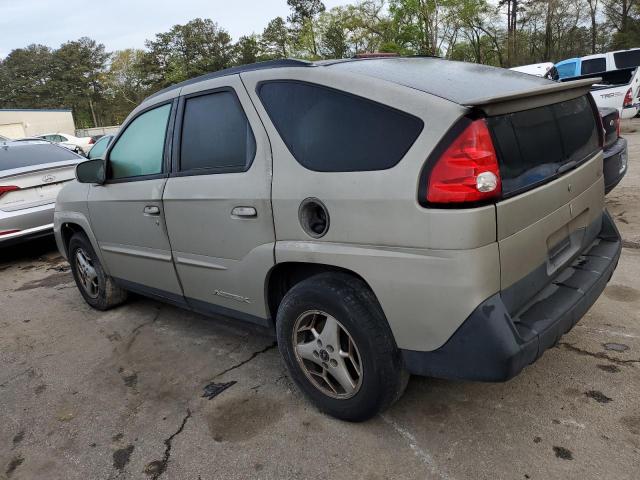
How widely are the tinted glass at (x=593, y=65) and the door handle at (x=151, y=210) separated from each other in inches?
750

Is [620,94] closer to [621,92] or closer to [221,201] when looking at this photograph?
[621,92]

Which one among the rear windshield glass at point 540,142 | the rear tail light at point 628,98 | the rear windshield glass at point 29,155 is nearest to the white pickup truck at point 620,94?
the rear tail light at point 628,98

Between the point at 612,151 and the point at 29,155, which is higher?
the point at 29,155

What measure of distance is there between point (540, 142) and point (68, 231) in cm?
411

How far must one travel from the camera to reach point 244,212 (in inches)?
102

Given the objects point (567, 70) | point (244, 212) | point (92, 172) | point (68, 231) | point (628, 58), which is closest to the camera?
point (244, 212)

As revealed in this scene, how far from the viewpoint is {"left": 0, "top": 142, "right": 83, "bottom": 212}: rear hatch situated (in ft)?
20.0

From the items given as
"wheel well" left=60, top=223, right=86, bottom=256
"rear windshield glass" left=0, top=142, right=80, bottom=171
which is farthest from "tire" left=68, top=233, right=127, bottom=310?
"rear windshield glass" left=0, top=142, right=80, bottom=171

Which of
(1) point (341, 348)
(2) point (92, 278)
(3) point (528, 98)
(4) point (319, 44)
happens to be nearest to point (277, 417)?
(1) point (341, 348)

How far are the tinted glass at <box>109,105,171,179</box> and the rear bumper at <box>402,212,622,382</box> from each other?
2129mm

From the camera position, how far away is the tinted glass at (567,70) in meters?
18.5

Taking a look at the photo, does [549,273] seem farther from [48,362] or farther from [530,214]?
[48,362]

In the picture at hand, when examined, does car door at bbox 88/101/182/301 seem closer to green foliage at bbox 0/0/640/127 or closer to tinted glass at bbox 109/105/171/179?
tinted glass at bbox 109/105/171/179

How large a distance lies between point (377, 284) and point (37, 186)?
5.72 meters
